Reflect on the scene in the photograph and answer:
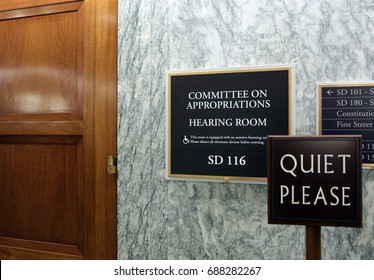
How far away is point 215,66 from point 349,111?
2.15 feet

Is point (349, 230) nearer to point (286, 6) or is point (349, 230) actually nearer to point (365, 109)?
point (365, 109)

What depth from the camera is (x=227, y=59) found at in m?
1.88

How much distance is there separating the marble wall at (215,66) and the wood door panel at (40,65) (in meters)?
0.30

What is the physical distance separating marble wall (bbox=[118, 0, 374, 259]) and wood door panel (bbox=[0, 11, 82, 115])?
0.99 feet

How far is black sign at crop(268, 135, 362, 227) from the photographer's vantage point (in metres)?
1.30

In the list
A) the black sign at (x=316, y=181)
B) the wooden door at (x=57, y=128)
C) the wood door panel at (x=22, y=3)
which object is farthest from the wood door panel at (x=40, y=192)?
the black sign at (x=316, y=181)

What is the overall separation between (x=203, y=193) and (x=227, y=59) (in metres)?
0.67

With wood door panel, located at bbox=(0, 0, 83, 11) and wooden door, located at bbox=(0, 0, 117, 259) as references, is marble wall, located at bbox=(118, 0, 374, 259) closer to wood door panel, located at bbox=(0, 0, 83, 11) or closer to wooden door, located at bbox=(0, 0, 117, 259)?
wooden door, located at bbox=(0, 0, 117, 259)

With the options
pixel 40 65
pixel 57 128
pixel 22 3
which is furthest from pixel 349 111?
pixel 22 3

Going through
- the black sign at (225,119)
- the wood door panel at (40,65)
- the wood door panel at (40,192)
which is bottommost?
the wood door panel at (40,192)

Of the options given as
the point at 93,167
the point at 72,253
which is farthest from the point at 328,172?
the point at 72,253

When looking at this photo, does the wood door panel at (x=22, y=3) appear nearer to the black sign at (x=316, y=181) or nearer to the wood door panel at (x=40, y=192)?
the wood door panel at (x=40, y=192)

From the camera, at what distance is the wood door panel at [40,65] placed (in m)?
2.13

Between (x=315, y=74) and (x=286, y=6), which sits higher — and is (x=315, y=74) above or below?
below
